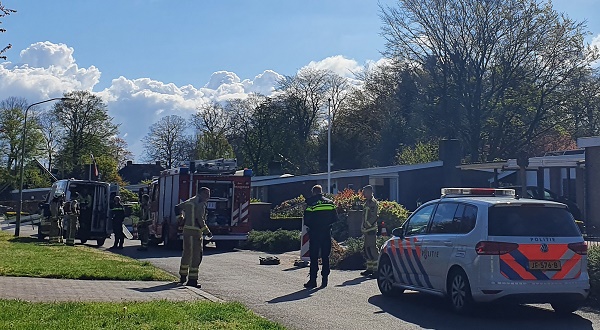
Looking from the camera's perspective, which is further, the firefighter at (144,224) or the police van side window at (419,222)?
the firefighter at (144,224)

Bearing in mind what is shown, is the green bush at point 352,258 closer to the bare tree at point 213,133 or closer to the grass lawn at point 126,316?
the grass lawn at point 126,316

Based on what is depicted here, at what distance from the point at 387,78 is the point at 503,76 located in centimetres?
994

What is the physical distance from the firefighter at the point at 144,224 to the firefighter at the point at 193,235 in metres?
10.3

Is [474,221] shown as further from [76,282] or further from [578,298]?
[76,282]

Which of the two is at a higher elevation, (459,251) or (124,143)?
(124,143)

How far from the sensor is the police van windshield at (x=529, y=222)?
34.5 ft

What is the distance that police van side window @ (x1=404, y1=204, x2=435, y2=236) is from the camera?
480 inches

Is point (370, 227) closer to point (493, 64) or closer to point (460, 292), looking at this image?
point (460, 292)

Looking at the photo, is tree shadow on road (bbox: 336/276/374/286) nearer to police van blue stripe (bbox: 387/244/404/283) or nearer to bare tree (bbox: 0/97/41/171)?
police van blue stripe (bbox: 387/244/404/283)

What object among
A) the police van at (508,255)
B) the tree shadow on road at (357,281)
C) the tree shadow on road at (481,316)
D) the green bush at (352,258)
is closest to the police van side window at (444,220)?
the police van at (508,255)

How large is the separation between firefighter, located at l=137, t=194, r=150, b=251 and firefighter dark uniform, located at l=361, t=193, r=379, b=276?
1026cm

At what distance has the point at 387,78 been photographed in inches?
2126

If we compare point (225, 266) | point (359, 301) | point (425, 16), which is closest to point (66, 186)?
point (225, 266)

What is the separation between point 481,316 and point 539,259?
116 cm
